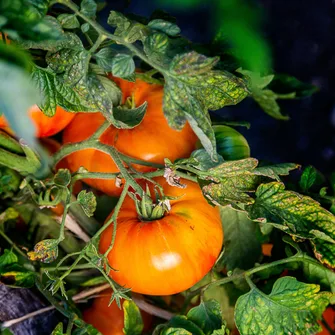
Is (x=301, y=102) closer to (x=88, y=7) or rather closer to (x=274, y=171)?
(x=274, y=171)

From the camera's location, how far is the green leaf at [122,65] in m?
0.57

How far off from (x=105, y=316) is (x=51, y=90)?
35cm

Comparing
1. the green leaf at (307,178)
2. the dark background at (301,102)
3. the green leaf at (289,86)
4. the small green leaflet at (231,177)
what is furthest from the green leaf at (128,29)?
the dark background at (301,102)

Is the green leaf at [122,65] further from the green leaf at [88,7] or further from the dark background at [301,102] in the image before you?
the dark background at [301,102]

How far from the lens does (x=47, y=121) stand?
0.74 m

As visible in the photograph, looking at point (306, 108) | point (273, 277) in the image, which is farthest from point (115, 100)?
point (306, 108)

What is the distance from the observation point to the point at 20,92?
10.9 inches

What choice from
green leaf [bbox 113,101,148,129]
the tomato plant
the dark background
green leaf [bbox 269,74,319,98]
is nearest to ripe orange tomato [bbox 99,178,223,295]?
the tomato plant

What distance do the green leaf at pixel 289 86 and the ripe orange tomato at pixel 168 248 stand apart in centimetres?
33

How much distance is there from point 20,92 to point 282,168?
17.4 inches

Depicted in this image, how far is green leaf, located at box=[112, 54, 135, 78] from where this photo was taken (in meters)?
0.57

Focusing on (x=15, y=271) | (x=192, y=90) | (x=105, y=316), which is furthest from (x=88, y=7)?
(x=105, y=316)

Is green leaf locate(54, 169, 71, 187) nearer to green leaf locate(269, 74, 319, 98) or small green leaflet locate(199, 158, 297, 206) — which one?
small green leaflet locate(199, 158, 297, 206)

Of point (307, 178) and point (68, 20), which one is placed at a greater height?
point (68, 20)
